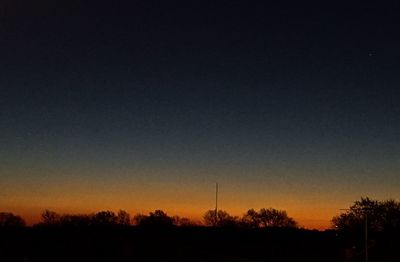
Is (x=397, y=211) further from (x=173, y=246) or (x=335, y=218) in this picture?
(x=173, y=246)

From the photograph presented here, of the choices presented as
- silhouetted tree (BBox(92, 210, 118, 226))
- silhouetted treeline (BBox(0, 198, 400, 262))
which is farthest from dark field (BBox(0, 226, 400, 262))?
silhouetted tree (BBox(92, 210, 118, 226))

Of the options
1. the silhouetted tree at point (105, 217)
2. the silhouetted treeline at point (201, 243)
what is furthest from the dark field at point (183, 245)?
the silhouetted tree at point (105, 217)

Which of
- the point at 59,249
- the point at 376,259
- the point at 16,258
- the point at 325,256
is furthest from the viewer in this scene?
the point at 59,249

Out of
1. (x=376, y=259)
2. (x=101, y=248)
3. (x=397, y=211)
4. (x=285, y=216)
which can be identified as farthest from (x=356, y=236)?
(x=285, y=216)

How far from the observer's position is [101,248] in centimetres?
7388

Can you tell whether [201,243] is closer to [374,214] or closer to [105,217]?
[374,214]

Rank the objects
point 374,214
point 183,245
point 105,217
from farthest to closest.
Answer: point 105,217 < point 374,214 < point 183,245

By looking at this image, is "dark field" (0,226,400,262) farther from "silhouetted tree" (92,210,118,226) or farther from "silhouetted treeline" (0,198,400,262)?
"silhouetted tree" (92,210,118,226)

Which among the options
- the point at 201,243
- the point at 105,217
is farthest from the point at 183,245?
the point at 105,217

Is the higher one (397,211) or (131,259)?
(397,211)

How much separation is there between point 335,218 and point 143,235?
43.8 meters

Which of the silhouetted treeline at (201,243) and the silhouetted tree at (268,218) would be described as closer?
the silhouetted treeline at (201,243)

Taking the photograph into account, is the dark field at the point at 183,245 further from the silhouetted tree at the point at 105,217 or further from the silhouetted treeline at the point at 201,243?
the silhouetted tree at the point at 105,217

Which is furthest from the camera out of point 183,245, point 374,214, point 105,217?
point 105,217
